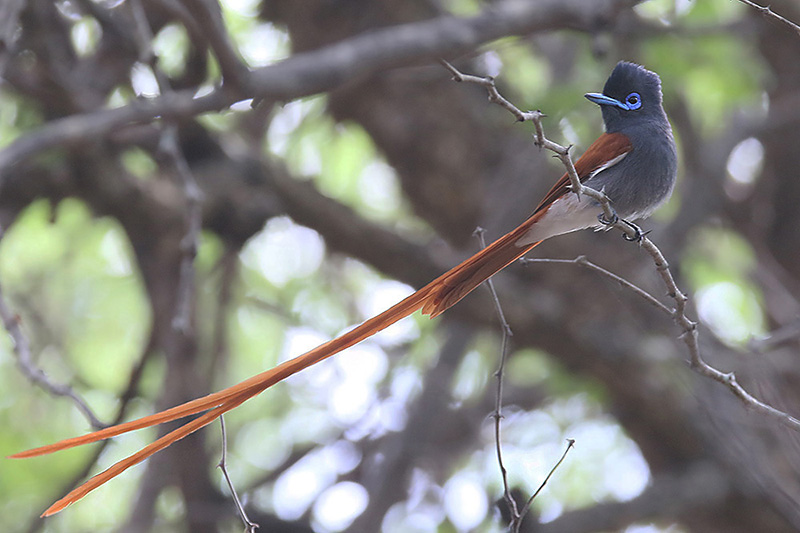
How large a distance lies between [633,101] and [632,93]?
1.2 inches

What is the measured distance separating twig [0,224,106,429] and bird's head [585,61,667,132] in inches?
56.8

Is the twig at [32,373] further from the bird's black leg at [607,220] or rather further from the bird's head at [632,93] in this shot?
the bird's head at [632,93]

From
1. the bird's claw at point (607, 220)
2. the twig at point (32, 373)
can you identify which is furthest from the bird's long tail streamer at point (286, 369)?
the twig at point (32, 373)

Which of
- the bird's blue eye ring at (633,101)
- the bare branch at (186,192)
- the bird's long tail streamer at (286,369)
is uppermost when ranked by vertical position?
the bird's blue eye ring at (633,101)

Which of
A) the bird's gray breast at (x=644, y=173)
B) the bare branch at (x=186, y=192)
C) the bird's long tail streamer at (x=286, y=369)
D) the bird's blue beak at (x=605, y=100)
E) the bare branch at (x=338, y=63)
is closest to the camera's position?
the bird's long tail streamer at (x=286, y=369)

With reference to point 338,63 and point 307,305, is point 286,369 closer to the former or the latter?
point 338,63

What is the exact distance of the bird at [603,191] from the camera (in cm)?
175

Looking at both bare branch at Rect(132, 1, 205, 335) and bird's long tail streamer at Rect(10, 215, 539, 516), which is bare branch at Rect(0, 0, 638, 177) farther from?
bird's long tail streamer at Rect(10, 215, 539, 516)

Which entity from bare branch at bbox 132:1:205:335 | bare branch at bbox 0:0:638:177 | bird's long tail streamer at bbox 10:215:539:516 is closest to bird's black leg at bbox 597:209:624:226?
bird's long tail streamer at bbox 10:215:539:516

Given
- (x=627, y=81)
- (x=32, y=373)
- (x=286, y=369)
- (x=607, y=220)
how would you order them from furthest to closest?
(x=32, y=373) → (x=607, y=220) → (x=627, y=81) → (x=286, y=369)

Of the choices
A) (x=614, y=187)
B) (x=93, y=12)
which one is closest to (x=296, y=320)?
(x=93, y=12)

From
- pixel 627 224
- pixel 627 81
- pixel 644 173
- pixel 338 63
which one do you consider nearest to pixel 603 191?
pixel 644 173

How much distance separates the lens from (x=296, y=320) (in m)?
5.03

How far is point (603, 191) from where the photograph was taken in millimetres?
2070
